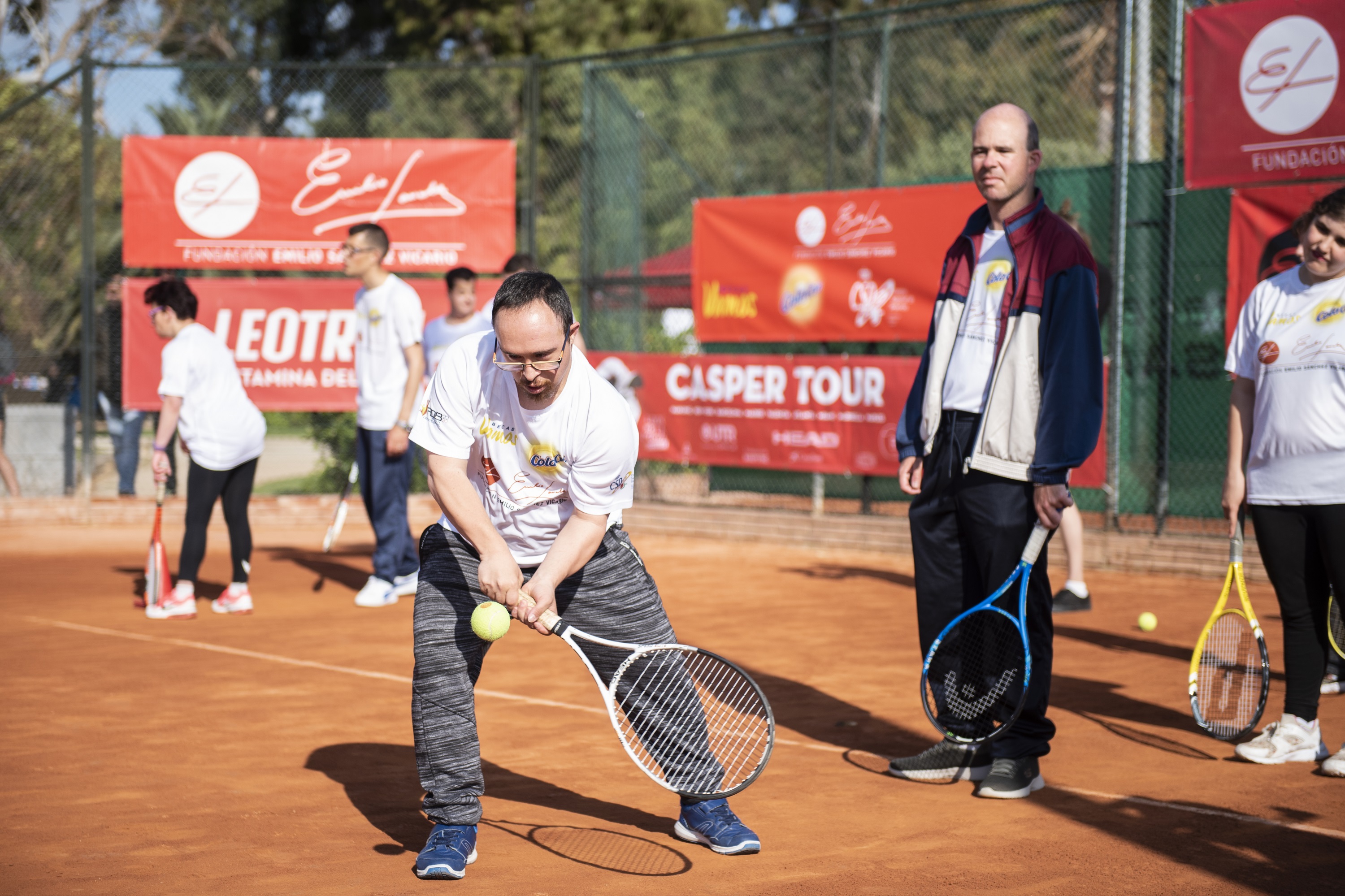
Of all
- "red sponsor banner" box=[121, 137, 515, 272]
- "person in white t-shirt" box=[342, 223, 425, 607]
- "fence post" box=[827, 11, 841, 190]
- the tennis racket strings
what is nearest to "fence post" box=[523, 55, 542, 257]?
"red sponsor banner" box=[121, 137, 515, 272]

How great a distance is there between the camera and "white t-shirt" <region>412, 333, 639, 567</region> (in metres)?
3.64

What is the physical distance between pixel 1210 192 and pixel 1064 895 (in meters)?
7.30

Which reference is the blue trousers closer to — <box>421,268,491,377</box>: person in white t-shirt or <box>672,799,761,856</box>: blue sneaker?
<box>421,268,491,377</box>: person in white t-shirt

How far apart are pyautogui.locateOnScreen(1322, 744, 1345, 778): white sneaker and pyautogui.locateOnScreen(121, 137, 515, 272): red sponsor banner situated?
30.1 feet

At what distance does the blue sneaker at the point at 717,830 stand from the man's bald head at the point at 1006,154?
2201 millimetres

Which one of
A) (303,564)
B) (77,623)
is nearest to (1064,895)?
(77,623)

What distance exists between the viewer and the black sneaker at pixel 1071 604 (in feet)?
26.6

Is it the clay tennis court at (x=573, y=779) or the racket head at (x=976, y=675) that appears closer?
the clay tennis court at (x=573, y=779)

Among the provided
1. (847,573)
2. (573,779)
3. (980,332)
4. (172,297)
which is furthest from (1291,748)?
(172,297)

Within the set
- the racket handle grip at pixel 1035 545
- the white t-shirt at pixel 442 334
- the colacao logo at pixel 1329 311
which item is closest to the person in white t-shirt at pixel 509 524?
the racket handle grip at pixel 1035 545

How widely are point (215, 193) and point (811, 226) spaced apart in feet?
18.7

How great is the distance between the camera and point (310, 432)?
1383 cm

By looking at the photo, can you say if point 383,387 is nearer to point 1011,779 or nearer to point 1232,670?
point 1011,779
